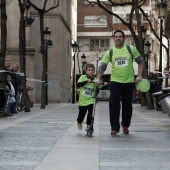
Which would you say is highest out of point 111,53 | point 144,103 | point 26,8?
point 26,8

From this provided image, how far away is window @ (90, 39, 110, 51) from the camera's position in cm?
7431

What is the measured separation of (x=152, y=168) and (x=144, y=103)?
2551 cm

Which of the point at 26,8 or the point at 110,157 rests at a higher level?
the point at 26,8

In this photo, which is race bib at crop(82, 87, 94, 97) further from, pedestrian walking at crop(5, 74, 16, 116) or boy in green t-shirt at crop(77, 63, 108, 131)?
→ pedestrian walking at crop(5, 74, 16, 116)

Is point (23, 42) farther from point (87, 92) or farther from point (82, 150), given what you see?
point (82, 150)

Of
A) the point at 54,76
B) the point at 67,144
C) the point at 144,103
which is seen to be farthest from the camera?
the point at 54,76

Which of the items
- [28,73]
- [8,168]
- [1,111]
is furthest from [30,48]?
[8,168]

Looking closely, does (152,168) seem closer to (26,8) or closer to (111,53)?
(111,53)

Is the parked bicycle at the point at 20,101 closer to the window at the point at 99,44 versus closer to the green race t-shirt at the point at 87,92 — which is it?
the green race t-shirt at the point at 87,92

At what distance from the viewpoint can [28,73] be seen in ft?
127

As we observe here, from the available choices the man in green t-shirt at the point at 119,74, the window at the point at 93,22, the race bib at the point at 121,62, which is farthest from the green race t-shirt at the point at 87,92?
the window at the point at 93,22

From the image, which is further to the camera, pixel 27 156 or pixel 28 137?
pixel 28 137

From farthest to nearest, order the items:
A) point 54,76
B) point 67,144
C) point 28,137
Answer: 1. point 54,76
2. point 28,137
3. point 67,144

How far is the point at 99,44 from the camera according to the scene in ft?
244
